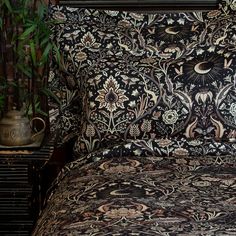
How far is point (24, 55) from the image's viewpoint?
110 inches

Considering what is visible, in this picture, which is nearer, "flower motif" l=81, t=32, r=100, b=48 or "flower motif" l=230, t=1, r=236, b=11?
"flower motif" l=81, t=32, r=100, b=48

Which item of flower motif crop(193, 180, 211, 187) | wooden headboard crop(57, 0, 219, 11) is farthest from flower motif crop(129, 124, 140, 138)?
wooden headboard crop(57, 0, 219, 11)

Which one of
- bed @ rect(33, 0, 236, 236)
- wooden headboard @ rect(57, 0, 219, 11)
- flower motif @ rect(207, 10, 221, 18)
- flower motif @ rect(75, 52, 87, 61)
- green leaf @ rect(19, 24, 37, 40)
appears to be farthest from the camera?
wooden headboard @ rect(57, 0, 219, 11)

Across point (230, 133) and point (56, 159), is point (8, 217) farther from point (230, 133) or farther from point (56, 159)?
point (230, 133)

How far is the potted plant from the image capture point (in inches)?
105

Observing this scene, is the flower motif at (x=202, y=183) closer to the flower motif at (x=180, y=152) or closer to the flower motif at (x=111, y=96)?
the flower motif at (x=180, y=152)

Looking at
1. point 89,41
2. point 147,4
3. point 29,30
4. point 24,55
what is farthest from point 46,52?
point 147,4

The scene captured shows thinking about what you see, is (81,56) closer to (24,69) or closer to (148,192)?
(24,69)

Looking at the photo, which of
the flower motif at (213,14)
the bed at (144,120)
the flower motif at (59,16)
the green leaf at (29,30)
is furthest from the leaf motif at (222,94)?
the green leaf at (29,30)

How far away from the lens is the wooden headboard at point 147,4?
108 inches

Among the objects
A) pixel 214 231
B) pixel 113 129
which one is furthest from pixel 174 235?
pixel 113 129

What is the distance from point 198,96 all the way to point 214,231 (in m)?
0.84

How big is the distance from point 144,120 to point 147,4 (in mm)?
825

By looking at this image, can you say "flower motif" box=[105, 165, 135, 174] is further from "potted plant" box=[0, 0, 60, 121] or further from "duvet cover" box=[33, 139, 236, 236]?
"potted plant" box=[0, 0, 60, 121]
